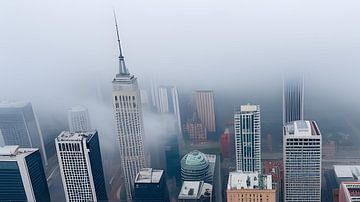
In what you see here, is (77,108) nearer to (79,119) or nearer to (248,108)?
(79,119)

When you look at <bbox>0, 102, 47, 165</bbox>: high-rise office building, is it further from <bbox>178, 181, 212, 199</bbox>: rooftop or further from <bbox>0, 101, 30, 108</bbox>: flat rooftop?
<bbox>178, 181, 212, 199</bbox>: rooftop

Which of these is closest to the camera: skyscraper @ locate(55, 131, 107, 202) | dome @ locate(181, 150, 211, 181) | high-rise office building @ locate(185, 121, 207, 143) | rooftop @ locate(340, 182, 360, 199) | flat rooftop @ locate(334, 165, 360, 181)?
rooftop @ locate(340, 182, 360, 199)

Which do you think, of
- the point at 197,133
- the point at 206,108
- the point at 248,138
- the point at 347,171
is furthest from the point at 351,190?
the point at 206,108

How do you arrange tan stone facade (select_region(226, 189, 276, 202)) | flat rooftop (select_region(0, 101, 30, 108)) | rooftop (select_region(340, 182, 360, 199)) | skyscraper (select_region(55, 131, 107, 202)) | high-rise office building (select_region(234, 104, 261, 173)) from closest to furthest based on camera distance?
tan stone facade (select_region(226, 189, 276, 202)) → rooftop (select_region(340, 182, 360, 199)) → skyscraper (select_region(55, 131, 107, 202)) → high-rise office building (select_region(234, 104, 261, 173)) → flat rooftop (select_region(0, 101, 30, 108))

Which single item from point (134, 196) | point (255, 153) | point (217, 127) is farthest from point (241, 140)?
point (134, 196)

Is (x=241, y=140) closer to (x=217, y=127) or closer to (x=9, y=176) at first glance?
(x=217, y=127)

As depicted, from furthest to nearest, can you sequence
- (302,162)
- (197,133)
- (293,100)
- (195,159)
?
(197,133) < (293,100) < (195,159) < (302,162)

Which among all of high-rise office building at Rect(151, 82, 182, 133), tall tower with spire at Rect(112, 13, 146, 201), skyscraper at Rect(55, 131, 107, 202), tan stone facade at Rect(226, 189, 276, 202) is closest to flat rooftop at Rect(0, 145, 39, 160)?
skyscraper at Rect(55, 131, 107, 202)
